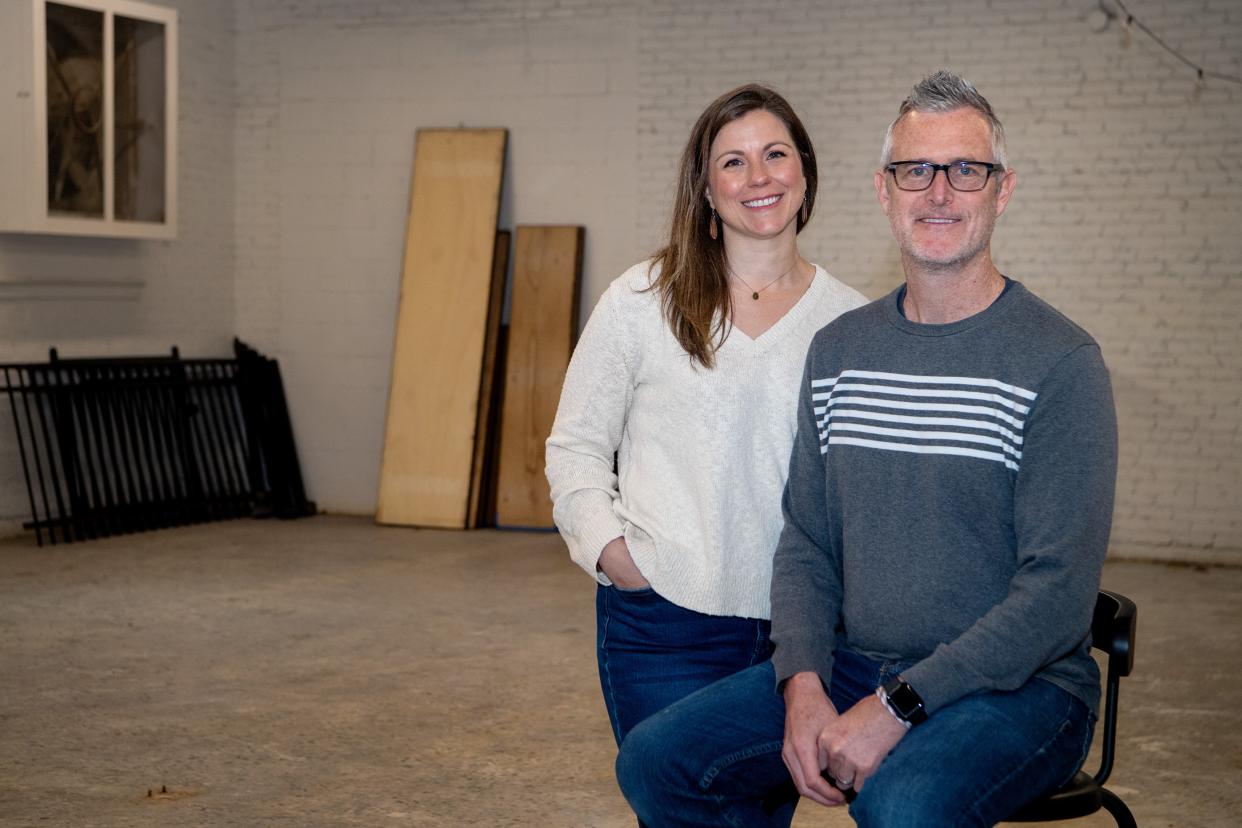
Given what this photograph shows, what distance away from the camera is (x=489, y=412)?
838 centimetres

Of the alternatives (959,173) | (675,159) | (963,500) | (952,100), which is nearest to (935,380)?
(963,500)

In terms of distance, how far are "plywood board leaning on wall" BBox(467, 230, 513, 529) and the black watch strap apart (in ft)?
21.2

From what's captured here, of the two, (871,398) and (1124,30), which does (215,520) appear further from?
(871,398)

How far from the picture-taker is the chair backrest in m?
2.12

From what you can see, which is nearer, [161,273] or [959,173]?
[959,173]

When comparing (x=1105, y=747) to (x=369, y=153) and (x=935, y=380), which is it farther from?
(x=369, y=153)

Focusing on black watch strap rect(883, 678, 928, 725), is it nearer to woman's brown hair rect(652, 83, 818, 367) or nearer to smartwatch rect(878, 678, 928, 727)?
smartwatch rect(878, 678, 928, 727)

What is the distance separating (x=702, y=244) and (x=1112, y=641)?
0.93m

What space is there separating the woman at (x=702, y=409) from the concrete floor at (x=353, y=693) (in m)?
1.36

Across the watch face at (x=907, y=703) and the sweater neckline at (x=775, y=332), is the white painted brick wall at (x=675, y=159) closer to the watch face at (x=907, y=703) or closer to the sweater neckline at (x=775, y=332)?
the sweater neckline at (x=775, y=332)

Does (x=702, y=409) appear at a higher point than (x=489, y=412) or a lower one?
higher

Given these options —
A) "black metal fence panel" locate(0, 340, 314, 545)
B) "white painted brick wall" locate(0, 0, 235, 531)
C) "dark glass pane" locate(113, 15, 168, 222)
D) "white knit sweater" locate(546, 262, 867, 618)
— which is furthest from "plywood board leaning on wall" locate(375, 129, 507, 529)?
"white knit sweater" locate(546, 262, 867, 618)

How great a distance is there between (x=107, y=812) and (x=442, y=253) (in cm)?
527

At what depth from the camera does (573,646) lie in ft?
17.6
